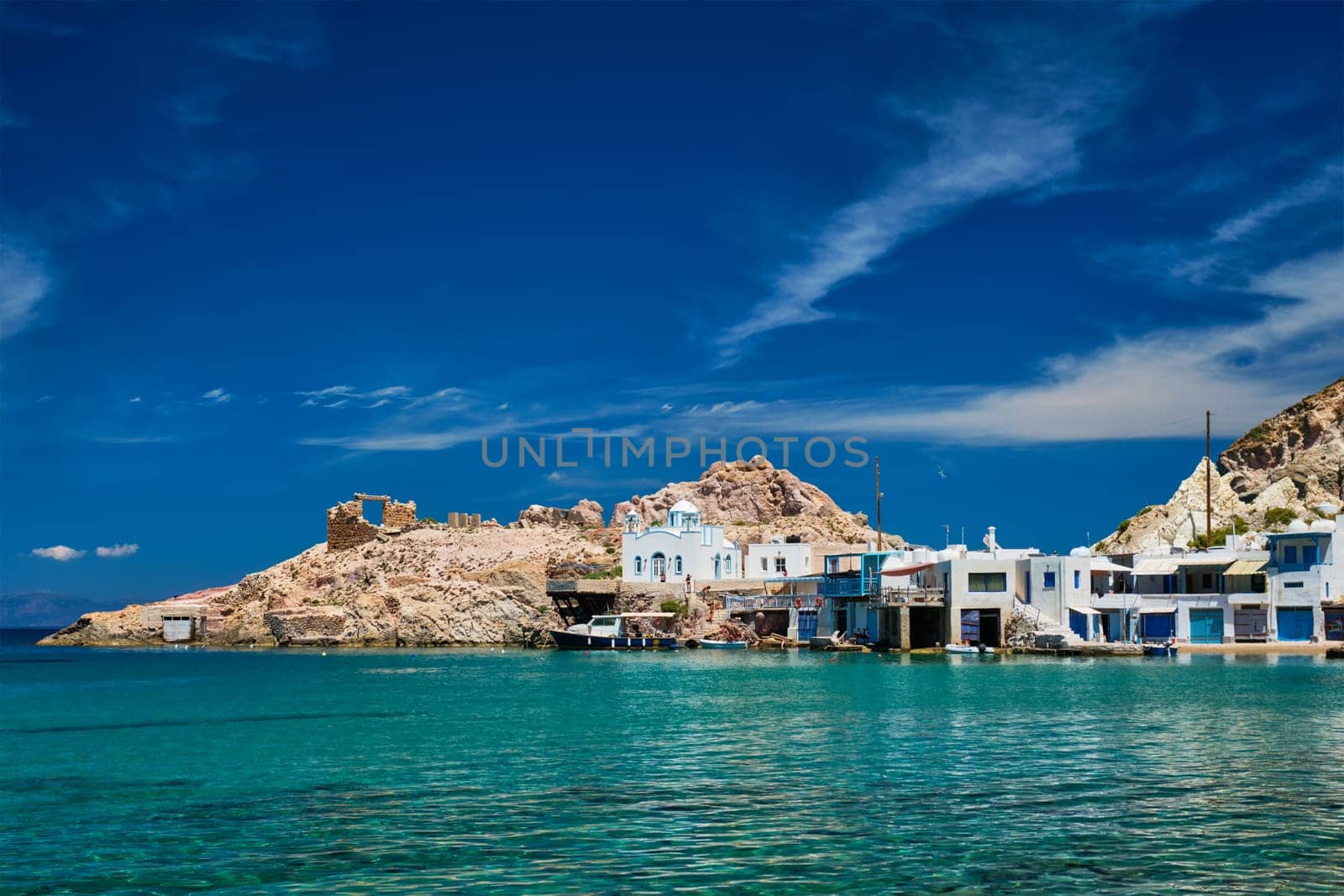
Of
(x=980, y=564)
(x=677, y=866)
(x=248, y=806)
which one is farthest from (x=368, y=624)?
(x=677, y=866)

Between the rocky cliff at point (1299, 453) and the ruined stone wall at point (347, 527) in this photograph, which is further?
the ruined stone wall at point (347, 527)

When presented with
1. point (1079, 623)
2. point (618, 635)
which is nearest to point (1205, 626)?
point (1079, 623)

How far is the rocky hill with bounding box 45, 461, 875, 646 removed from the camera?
104375 millimetres

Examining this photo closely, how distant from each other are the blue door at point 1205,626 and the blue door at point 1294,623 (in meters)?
3.45

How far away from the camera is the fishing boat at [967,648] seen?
245 feet

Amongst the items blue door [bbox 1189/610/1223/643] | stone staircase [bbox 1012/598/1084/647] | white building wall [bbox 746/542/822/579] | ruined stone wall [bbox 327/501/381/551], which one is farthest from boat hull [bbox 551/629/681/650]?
ruined stone wall [bbox 327/501/381/551]

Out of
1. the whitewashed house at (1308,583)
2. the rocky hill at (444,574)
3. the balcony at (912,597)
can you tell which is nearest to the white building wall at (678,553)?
the rocky hill at (444,574)

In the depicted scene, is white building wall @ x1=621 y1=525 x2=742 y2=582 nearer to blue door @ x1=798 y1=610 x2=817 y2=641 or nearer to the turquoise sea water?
blue door @ x1=798 y1=610 x2=817 y2=641

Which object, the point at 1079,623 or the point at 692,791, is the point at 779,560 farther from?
the point at 692,791

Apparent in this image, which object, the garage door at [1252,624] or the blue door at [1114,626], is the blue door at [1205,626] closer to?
the garage door at [1252,624]

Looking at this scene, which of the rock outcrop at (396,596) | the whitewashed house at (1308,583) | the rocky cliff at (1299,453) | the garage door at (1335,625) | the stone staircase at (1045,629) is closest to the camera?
the whitewashed house at (1308,583)

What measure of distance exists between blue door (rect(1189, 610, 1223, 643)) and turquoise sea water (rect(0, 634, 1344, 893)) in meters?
29.8

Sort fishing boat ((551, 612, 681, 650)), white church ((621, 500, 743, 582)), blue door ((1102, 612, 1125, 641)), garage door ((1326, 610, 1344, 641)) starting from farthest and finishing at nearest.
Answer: white church ((621, 500, 743, 582)), fishing boat ((551, 612, 681, 650)), blue door ((1102, 612, 1125, 641)), garage door ((1326, 610, 1344, 641))

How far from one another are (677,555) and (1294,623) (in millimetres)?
48343
